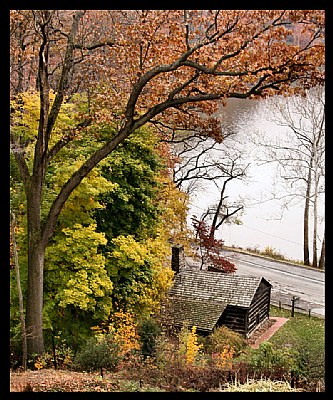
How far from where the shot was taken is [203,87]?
10.6 m

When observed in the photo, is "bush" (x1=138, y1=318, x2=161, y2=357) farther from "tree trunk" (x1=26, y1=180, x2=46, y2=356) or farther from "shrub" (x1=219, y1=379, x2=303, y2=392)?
"shrub" (x1=219, y1=379, x2=303, y2=392)

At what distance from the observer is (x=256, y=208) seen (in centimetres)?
3250

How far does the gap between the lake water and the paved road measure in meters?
2.57

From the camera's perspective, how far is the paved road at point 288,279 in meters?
21.3

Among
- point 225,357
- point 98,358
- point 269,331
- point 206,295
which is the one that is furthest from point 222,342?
point 98,358

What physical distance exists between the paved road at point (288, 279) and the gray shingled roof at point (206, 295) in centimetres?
→ 322

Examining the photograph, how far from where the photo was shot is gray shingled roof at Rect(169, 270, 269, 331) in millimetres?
16812

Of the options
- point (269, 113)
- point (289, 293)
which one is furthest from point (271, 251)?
point (269, 113)

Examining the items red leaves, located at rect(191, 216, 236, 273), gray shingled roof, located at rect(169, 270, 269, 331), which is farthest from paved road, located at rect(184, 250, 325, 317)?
gray shingled roof, located at rect(169, 270, 269, 331)

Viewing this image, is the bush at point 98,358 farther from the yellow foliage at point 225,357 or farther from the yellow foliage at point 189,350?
the yellow foliage at point 225,357

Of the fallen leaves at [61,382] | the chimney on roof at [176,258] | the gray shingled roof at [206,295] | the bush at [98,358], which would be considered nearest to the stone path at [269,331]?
the gray shingled roof at [206,295]

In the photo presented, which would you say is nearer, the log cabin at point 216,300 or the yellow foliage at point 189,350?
the yellow foliage at point 189,350

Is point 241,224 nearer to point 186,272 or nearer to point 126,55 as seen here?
point 186,272

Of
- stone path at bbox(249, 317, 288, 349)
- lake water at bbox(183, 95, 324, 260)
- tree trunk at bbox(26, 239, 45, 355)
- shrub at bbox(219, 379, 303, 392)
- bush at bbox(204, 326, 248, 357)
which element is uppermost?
lake water at bbox(183, 95, 324, 260)
